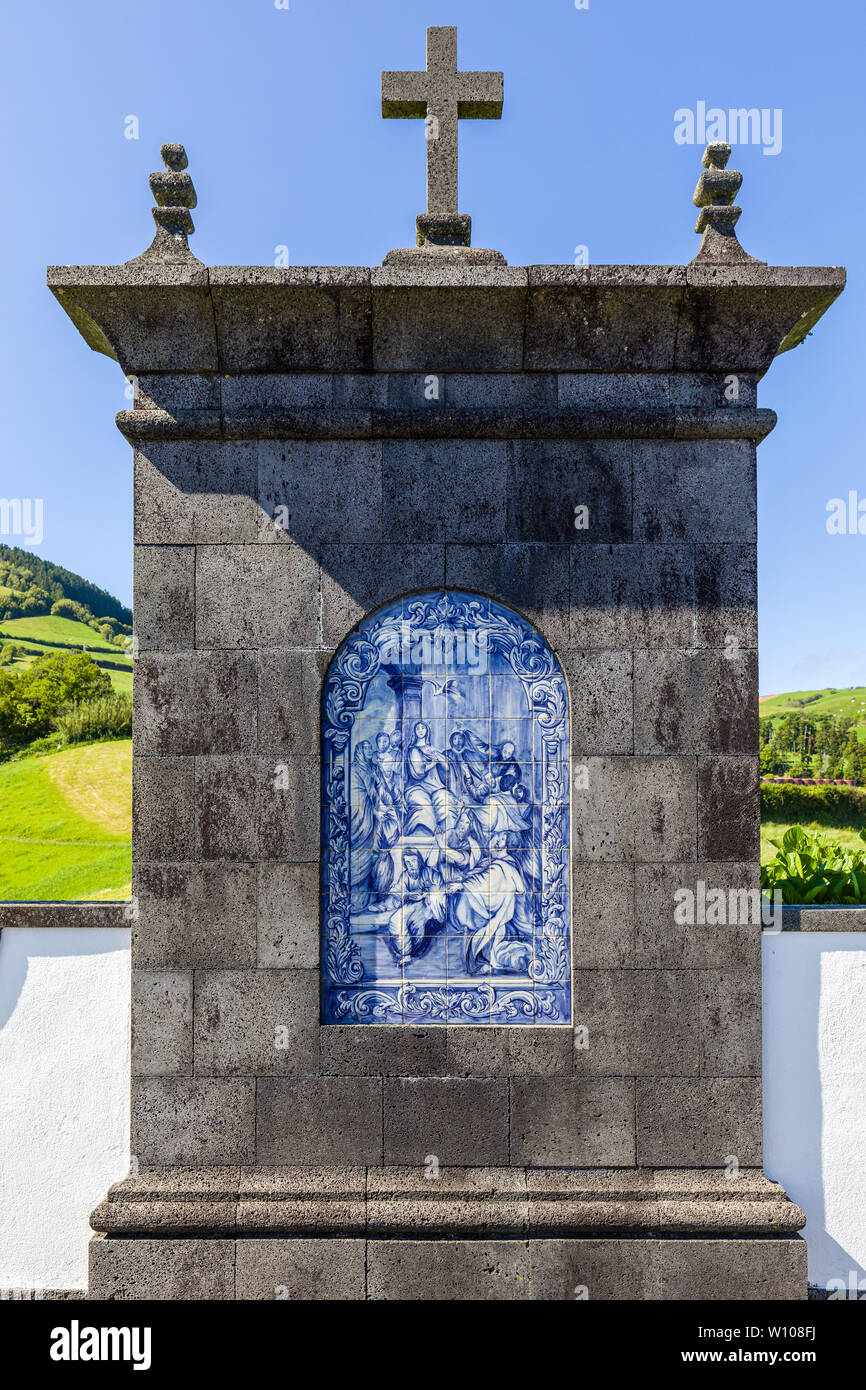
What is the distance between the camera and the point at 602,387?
4.25 meters

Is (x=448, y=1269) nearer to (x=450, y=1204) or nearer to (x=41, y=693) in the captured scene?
(x=450, y=1204)

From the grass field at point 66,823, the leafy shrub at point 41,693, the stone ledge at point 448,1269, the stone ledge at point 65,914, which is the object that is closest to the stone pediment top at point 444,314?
the stone ledge at point 65,914

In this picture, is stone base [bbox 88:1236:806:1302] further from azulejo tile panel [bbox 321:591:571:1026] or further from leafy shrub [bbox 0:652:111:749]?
leafy shrub [bbox 0:652:111:749]

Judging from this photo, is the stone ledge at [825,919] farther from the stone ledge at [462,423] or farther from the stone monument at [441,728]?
the stone ledge at [462,423]

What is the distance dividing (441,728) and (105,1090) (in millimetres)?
2867

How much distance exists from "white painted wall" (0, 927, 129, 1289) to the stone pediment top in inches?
138

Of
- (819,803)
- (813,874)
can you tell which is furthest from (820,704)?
(813,874)

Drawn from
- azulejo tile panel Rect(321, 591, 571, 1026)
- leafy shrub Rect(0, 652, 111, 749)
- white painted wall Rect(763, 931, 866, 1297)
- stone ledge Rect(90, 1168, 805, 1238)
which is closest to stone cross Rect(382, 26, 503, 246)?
azulejo tile panel Rect(321, 591, 571, 1026)

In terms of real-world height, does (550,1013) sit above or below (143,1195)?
above

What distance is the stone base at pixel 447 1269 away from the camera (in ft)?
12.7

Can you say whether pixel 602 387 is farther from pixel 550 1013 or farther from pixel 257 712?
pixel 550 1013
